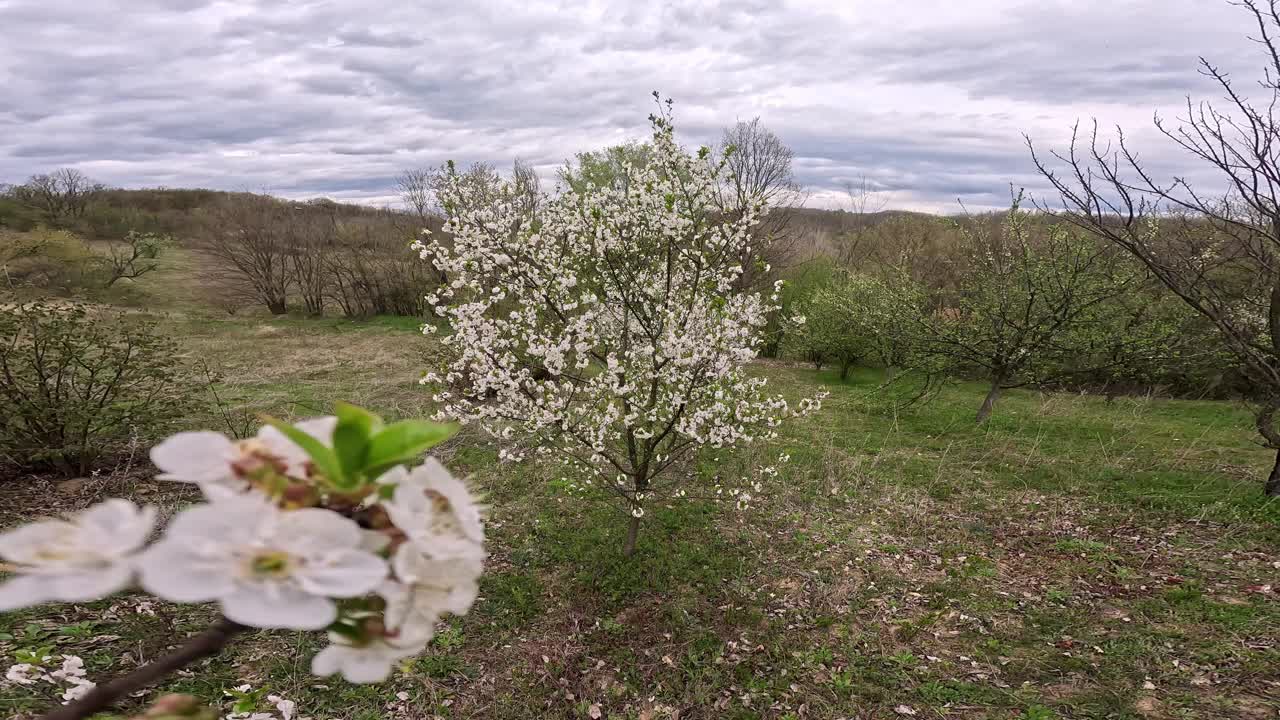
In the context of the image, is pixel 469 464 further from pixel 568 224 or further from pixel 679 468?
pixel 568 224

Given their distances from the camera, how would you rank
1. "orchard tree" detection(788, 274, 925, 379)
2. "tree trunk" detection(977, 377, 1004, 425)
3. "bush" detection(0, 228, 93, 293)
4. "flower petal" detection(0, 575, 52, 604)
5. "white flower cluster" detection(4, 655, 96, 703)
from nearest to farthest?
1. "flower petal" detection(0, 575, 52, 604)
2. "white flower cluster" detection(4, 655, 96, 703)
3. "tree trunk" detection(977, 377, 1004, 425)
4. "orchard tree" detection(788, 274, 925, 379)
5. "bush" detection(0, 228, 93, 293)

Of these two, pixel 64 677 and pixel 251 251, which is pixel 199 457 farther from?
pixel 251 251

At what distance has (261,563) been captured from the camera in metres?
0.59

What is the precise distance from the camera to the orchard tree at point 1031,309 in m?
Result: 10.2

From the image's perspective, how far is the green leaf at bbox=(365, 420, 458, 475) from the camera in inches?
27.7

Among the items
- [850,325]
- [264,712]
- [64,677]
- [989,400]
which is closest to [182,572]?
[264,712]

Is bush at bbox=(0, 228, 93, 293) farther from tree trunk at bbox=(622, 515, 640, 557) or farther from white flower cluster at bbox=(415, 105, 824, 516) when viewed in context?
tree trunk at bbox=(622, 515, 640, 557)

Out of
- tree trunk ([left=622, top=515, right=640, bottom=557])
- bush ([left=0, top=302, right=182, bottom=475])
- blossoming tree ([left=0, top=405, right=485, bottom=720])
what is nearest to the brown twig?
blossoming tree ([left=0, top=405, right=485, bottom=720])

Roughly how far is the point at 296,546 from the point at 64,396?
28.9 ft

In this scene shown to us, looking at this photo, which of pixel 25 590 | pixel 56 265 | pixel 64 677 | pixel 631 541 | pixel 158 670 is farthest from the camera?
pixel 56 265

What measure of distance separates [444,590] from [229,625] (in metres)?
0.23

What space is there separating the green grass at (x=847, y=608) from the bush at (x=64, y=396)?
0.53 metres

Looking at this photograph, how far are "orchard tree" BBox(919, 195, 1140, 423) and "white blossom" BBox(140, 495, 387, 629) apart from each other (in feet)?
37.4

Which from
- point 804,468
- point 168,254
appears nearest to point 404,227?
point 168,254
